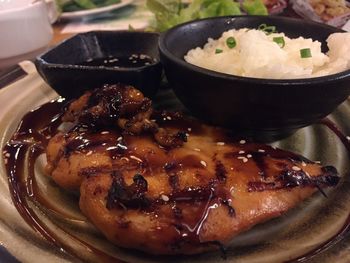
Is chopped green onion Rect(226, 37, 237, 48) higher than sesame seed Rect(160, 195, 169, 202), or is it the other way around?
chopped green onion Rect(226, 37, 237, 48)

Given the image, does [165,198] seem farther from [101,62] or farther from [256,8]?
[256,8]

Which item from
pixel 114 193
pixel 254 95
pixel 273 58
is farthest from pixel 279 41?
pixel 114 193

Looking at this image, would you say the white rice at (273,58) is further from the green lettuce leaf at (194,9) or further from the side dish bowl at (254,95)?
the green lettuce leaf at (194,9)

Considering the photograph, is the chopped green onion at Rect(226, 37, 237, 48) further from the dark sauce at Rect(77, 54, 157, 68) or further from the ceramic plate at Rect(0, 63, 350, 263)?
the ceramic plate at Rect(0, 63, 350, 263)

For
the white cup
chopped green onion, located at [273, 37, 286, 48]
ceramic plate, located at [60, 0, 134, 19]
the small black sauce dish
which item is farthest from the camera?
ceramic plate, located at [60, 0, 134, 19]

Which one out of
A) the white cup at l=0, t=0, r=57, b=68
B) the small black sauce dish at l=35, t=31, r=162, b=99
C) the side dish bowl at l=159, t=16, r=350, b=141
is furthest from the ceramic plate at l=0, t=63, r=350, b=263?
the white cup at l=0, t=0, r=57, b=68

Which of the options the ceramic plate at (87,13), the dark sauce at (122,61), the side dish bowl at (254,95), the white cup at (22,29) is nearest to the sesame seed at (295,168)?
the side dish bowl at (254,95)
